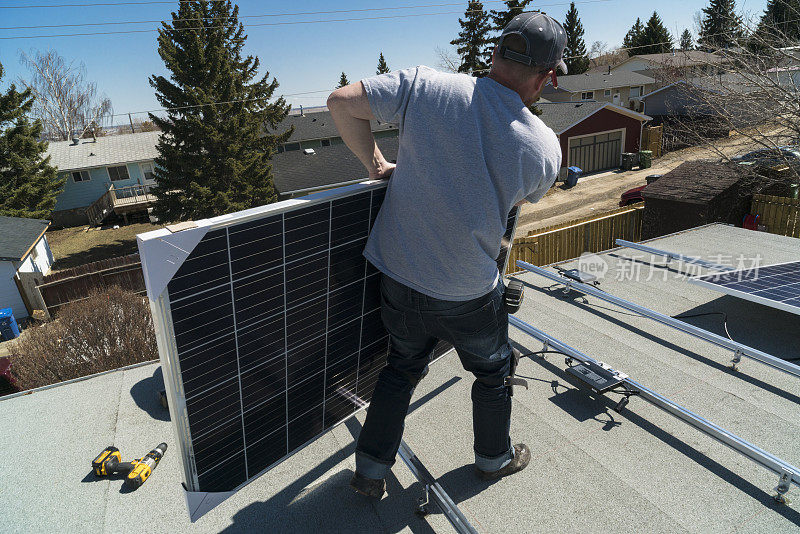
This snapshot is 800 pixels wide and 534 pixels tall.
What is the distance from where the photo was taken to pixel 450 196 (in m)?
2.12

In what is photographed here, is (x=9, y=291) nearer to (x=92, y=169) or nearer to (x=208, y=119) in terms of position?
(x=208, y=119)

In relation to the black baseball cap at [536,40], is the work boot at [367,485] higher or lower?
lower

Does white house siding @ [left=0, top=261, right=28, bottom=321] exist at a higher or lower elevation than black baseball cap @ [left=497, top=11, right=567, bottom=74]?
lower

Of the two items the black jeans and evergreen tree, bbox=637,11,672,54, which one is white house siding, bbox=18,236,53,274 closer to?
the black jeans

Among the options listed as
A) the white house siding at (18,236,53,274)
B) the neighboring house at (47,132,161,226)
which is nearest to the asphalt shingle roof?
the neighboring house at (47,132,161,226)

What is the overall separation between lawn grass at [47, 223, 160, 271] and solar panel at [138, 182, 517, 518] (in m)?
25.4

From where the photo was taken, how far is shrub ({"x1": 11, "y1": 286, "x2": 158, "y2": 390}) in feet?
26.9

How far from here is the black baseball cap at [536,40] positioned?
2.05m

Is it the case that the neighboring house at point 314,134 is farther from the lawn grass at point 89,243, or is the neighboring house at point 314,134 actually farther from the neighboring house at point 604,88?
the neighboring house at point 604,88

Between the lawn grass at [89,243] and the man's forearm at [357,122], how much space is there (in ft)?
84.7

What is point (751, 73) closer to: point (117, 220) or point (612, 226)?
point (612, 226)

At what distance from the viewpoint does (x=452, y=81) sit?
2.08 metres

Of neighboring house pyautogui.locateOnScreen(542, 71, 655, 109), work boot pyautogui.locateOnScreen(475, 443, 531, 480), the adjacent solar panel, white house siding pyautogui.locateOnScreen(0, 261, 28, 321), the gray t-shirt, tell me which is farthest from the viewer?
neighboring house pyautogui.locateOnScreen(542, 71, 655, 109)

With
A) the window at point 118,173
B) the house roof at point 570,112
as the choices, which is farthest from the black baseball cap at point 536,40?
the window at point 118,173
